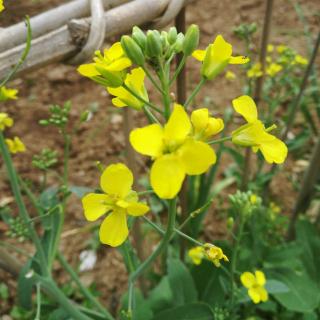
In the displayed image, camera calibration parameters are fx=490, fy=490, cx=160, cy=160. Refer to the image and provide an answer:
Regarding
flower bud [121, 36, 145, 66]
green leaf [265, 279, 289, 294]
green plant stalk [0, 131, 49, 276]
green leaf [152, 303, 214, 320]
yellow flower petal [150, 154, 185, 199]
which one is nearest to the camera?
yellow flower petal [150, 154, 185, 199]

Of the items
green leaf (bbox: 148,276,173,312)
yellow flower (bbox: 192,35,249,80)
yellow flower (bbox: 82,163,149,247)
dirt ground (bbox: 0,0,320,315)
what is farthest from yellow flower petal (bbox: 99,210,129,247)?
dirt ground (bbox: 0,0,320,315)

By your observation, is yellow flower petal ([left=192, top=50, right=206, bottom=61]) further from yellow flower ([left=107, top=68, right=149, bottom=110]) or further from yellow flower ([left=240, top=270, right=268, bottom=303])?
yellow flower ([left=240, top=270, right=268, bottom=303])

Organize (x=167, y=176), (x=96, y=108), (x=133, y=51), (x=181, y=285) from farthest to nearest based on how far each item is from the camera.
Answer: (x=96, y=108) → (x=181, y=285) → (x=133, y=51) → (x=167, y=176)

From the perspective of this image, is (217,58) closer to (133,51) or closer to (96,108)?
(133,51)

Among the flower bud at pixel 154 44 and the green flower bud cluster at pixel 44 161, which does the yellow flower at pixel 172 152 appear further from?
the green flower bud cluster at pixel 44 161

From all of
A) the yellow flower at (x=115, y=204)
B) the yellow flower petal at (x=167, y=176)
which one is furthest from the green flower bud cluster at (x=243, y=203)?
the yellow flower petal at (x=167, y=176)

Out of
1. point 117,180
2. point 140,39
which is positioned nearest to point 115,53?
point 140,39
